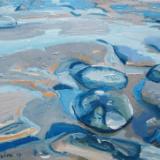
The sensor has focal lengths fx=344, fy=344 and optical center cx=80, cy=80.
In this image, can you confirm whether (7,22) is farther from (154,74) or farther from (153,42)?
(154,74)

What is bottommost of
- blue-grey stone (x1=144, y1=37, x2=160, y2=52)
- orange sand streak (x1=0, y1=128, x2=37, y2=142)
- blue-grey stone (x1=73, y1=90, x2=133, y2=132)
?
orange sand streak (x1=0, y1=128, x2=37, y2=142)

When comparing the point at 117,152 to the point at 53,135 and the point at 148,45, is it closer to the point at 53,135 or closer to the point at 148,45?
the point at 53,135

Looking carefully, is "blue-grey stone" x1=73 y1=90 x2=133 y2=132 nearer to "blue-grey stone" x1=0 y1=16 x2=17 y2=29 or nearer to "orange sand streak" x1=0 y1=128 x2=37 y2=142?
"orange sand streak" x1=0 y1=128 x2=37 y2=142

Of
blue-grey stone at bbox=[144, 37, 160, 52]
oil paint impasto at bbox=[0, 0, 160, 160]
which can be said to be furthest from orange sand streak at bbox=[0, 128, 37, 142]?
blue-grey stone at bbox=[144, 37, 160, 52]

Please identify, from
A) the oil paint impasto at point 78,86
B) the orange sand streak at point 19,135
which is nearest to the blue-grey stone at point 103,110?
the oil paint impasto at point 78,86

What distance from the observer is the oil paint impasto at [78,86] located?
104 centimetres

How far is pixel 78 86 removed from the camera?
1.33m

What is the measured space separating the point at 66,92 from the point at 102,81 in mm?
163

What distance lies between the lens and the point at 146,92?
1.29 metres

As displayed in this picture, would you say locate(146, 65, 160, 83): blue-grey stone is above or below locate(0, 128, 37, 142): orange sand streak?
above

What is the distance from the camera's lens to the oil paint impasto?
1.04 meters

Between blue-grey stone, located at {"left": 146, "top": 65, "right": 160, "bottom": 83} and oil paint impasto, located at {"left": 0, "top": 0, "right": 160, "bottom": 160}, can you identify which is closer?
oil paint impasto, located at {"left": 0, "top": 0, "right": 160, "bottom": 160}

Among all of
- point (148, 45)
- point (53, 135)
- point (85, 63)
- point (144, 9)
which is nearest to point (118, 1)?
point (144, 9)
